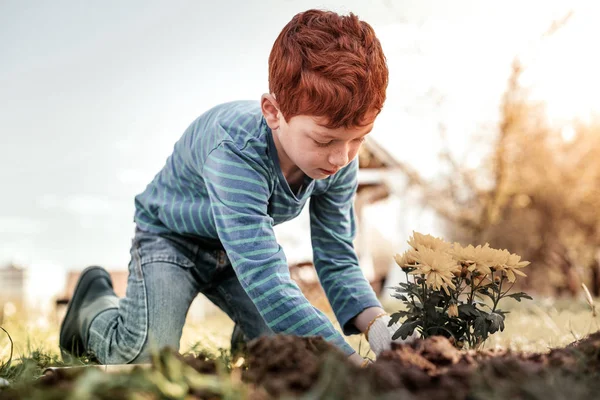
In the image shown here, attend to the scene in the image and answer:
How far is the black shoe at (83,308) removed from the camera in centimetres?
285

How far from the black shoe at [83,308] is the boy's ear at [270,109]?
1.38 meters

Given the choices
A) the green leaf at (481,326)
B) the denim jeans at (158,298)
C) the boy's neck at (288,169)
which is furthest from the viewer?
the denim jeans at (158,298)

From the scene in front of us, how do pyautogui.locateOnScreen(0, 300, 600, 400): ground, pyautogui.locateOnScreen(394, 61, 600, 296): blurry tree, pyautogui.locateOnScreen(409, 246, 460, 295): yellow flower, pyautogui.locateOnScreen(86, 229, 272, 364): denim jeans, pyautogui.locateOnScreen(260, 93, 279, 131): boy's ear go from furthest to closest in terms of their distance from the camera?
1. pyautogui.locateOnScreen(394, 61, 600, 296): blurry tree
2. pyautogui.locateOnScreen(86, 229, 272, 364): denim jeans
3. pyautogui.locateOnScreen(260, 93, 279, 131): boy's ear
4. pyautogui.locateOnScreen(409, 246, 460, 295): yellow flower
5. pyautogui.locateOnScreen(0, 300, 600, 400): ground

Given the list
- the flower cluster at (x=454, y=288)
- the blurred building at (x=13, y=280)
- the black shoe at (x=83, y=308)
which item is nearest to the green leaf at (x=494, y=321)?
the flower cluster at (x=454, y=288)

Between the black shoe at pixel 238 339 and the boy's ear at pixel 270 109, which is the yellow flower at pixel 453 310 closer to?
the boy's ear at pixel 270 109

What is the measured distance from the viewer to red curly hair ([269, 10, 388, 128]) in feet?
6.18

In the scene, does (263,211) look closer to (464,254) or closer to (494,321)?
(464,254)

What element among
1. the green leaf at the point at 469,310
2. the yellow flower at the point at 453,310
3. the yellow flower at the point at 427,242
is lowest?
the green leaf at the point at 469,310

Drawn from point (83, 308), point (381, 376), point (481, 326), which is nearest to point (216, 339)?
point (83, 308)

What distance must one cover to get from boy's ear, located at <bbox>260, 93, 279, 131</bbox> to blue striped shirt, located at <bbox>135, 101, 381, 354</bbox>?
0.08 metres

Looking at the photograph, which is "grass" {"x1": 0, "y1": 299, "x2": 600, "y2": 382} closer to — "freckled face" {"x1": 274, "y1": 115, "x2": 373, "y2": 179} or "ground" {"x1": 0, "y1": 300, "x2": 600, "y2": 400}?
"freckled face" {"x1": 274, "y1": 115, "x2": 373, "y2": 179}

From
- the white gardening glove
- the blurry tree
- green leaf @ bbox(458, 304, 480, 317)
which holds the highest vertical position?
green leaf @ bbox(458, 304, 480, 317)

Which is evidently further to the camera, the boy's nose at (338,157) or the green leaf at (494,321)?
the boy's nose at (338,157)

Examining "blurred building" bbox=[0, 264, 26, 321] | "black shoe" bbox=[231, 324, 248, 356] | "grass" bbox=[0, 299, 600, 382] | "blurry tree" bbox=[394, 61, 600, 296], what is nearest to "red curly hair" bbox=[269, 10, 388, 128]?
"grass" bbox=[0, 299, 600, 382]
